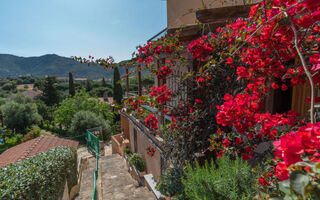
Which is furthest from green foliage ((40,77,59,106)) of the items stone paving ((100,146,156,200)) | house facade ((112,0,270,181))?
stone paving ((100,146,156,200))

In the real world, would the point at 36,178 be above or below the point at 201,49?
below

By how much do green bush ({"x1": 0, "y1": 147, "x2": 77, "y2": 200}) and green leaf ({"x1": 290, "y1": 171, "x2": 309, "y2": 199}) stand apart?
5776 millimetres

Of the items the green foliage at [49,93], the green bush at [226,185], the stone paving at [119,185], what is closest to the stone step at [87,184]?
the stone paving at [119,185]

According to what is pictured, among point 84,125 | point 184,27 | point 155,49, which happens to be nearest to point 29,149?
point 155,49

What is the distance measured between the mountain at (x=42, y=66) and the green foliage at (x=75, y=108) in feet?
379

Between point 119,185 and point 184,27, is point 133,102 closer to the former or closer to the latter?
point 184,27

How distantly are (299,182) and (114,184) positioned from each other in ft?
27.3

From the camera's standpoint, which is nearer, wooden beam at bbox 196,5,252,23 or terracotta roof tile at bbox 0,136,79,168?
wooden beam at bbox 196,5,252,23

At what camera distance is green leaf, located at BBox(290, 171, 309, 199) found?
0.50 metres

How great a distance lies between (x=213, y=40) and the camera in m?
2.80

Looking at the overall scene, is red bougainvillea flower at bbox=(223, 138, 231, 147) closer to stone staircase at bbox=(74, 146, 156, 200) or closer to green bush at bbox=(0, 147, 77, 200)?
stone staircase at bbox=(74, 146, 156, 200)

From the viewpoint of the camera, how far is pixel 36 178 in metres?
5.43

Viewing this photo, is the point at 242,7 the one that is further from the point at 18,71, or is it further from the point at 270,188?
the point at 18,71

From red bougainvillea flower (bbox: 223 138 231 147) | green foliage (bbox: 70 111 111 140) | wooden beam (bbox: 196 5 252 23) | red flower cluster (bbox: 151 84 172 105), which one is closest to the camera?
red bougainvillea flower (bbox: 223 138 231 147)
